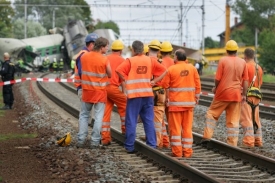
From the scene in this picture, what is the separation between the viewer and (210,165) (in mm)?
10094

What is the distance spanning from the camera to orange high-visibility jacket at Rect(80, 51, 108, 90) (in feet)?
38.0

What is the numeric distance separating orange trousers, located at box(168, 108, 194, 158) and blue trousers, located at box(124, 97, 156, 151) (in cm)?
49

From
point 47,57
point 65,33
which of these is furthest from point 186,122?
point 47,57

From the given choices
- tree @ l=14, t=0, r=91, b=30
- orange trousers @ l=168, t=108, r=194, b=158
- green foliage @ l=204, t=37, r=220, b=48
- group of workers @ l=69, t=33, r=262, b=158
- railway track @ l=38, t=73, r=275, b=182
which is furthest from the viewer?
green foliage @ l=204, t=37, r=220, b=48

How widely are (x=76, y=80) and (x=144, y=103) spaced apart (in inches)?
65.7

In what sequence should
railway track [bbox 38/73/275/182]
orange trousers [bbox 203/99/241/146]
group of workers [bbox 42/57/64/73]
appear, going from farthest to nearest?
group of workers [bbox 42/57/64/73] → orange trousers [bbox 203/99/241/146] → railway track [bbox 38/73/275/182]

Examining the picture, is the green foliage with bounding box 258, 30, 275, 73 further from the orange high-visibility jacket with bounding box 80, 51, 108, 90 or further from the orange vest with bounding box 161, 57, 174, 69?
the orange high-visibility jacket with bounding box 80, 51, 108, 90

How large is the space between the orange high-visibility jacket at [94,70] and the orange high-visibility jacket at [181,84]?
3.96 ft

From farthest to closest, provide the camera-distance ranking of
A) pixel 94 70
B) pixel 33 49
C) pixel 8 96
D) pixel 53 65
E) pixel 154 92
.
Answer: pixel 53 65 < pixel 33 49 < pixel 8 96 < pixel 154 92 < pixel 94 70

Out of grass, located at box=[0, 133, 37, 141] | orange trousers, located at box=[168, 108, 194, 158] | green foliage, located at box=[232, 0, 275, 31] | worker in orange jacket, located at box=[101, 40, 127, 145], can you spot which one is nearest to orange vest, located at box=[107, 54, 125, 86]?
worker in orange jacket, located at box=[101, 40, 127, 145]

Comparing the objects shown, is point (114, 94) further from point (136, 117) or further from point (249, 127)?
point (249, 127)

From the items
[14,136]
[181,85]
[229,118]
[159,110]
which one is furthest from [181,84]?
[14,136]

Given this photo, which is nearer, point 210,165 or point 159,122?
point 210,165

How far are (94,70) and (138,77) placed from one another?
2.94 ft
